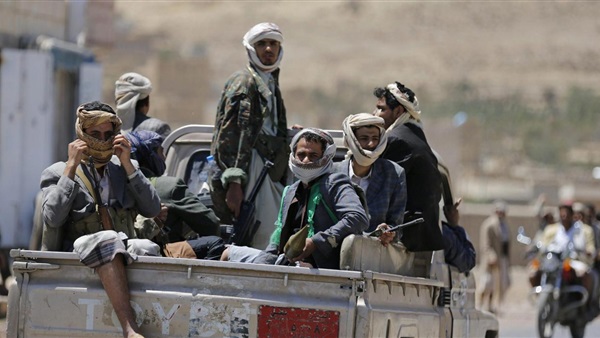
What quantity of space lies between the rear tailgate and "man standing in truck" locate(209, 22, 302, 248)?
2036 millimetres

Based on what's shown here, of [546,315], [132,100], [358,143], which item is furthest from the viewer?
[546,315]

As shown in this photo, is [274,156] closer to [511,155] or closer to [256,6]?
[511,155]

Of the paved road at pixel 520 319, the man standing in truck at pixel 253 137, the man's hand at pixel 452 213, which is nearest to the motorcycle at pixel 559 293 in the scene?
the paved road at pixel 520 319

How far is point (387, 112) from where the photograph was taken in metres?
8.75

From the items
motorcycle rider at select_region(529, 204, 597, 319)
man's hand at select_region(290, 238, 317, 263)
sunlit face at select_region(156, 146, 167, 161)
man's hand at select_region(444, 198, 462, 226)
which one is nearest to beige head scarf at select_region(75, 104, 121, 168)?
man's hand at select_region(290, 238, 317, 263)

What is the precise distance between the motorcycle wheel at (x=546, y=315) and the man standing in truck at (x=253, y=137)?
8813 mm

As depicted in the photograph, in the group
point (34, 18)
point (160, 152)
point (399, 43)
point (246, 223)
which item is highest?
point (399, 43)

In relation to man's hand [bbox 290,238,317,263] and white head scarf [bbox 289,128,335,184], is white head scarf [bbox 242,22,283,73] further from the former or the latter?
man's hand [bbox 290,238,317,263]

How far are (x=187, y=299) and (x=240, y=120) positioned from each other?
7.93 ft

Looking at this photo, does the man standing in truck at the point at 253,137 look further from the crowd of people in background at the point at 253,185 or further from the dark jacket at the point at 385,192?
the dark jacket at the point at 385,192

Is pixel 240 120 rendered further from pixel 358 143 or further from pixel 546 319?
pixel 546 319

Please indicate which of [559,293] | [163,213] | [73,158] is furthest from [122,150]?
[559,293]

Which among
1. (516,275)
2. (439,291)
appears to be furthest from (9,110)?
(516,275)

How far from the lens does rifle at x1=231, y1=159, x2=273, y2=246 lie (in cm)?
881
